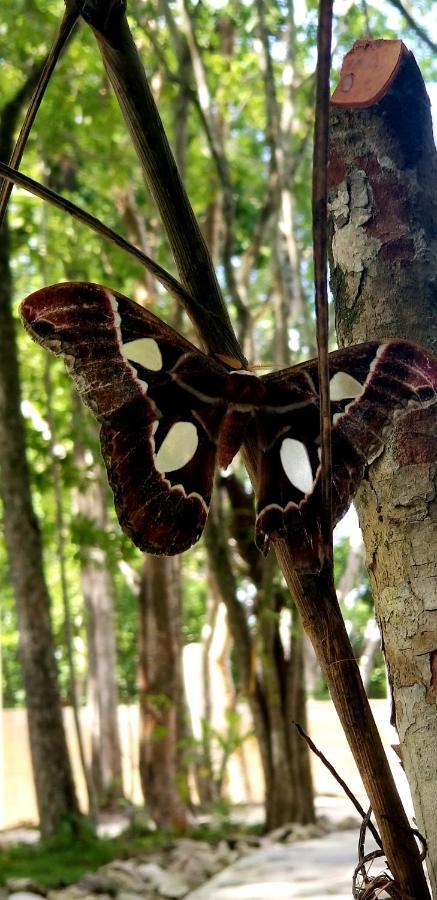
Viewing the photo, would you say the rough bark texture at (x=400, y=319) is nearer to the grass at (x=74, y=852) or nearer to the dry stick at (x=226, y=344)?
the dry stick at (x=226, y=344)

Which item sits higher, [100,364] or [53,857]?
[100,364]

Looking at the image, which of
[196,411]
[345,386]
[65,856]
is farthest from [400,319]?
[65,856]

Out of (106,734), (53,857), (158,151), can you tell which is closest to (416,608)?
(158,151)

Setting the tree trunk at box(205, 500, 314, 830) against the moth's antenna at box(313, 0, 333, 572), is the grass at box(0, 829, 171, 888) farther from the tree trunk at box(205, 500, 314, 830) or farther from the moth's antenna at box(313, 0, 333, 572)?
the moth's antenna at box(313, 0, 333, 572)

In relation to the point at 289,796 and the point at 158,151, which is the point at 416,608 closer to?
the point at 158,151

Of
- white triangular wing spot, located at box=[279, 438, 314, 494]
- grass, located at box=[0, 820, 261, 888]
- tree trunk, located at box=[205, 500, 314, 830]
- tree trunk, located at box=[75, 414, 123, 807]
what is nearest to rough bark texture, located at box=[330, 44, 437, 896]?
white triangular wing spot, located at box=[279, 438, 314, 494]

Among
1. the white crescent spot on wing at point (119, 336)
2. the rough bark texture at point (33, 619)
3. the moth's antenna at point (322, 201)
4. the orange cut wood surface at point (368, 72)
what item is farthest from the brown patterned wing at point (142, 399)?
the rough bark texture at point (33, 619)
